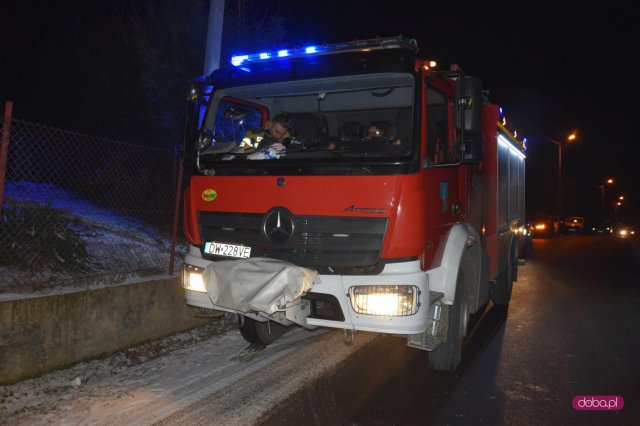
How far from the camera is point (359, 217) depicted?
3.97 meters

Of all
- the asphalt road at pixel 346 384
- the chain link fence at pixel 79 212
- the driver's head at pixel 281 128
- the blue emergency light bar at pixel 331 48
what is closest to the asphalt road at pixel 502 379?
the asphalt road at pixel 346 384

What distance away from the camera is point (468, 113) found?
429cm

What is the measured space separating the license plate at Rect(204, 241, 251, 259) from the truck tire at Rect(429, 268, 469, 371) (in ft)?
6.33

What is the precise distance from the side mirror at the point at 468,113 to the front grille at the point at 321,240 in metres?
1.06

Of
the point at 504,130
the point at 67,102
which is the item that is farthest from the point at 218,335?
the point at 67,102

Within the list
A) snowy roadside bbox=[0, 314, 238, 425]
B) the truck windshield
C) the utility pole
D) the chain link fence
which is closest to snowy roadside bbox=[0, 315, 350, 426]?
snowy roadside bbox=[0, 314, 238, 425]

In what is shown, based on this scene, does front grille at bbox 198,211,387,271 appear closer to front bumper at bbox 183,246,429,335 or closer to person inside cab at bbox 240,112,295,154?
front bumper at bbox 183,246,429,335

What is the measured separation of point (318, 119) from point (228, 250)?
1587 mm

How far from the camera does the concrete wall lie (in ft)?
14.0

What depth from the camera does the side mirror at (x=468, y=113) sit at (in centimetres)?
424

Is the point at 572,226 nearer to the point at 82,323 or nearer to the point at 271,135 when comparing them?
the point at 271,135

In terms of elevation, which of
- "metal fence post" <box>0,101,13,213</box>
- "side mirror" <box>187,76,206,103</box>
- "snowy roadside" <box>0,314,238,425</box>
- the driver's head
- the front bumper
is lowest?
"snowy roadside" <box>0,314,238,425</box>

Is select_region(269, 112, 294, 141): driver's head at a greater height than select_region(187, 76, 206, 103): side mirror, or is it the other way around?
select_region(187, 76, 206, 103): side mirror

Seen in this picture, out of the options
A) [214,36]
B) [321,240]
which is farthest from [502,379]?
[214,36]
